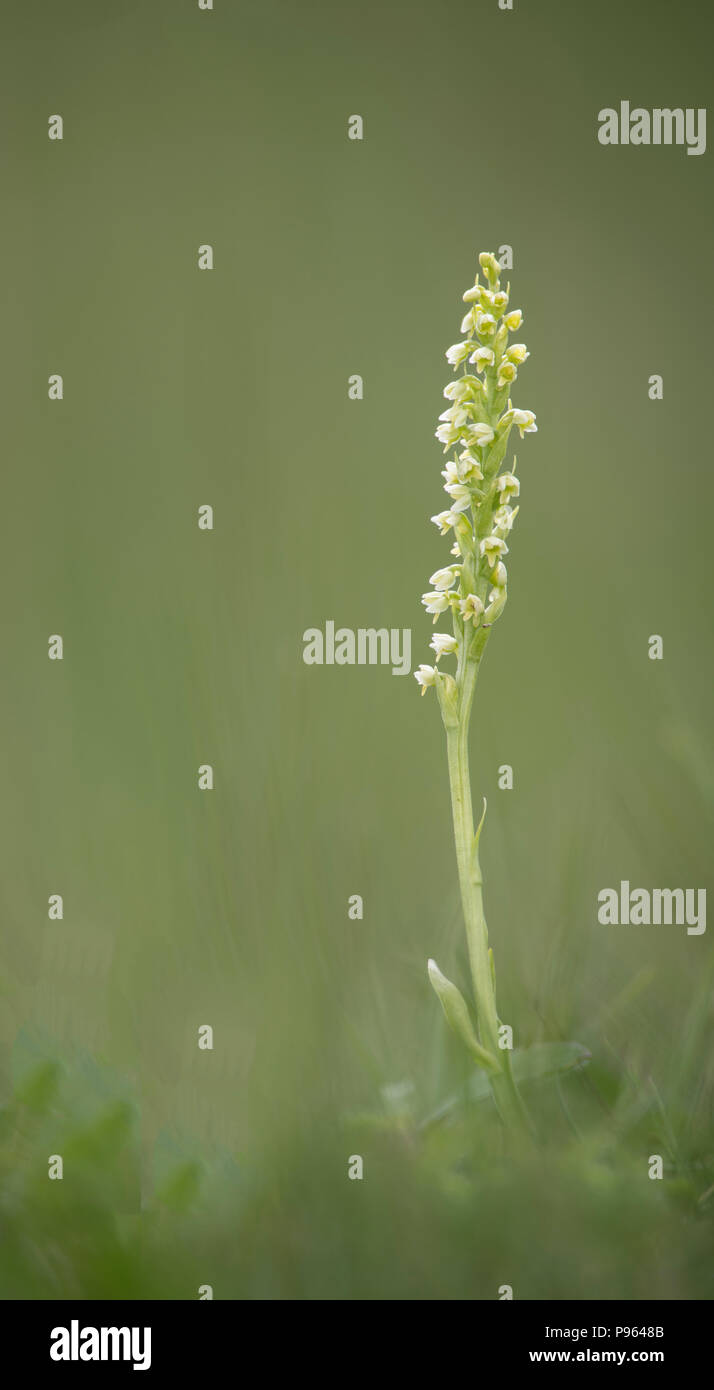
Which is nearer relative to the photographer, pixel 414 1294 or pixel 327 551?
pixel 414 1294

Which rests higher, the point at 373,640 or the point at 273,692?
the point at 373,640

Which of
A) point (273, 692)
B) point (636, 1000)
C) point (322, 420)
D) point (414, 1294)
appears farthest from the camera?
point (322, 420)

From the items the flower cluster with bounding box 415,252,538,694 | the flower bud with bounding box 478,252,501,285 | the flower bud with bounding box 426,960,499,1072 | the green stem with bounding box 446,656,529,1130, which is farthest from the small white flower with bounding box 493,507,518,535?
the flower bud with bounding box 426,960,499,1072

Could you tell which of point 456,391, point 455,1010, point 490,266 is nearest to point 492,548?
point 456,391

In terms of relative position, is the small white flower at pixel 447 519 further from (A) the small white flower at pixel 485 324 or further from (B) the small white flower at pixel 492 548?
(A) the small white flower at pixel 485 324

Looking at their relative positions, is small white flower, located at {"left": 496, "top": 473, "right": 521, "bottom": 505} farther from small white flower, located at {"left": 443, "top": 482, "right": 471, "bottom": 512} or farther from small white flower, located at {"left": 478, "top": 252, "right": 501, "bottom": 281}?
small white flower, located at {"left": 478, "top": 252, "right": 501, "bottom": 281}

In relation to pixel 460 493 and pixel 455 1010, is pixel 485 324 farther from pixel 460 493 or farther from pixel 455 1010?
pixel 455 1010

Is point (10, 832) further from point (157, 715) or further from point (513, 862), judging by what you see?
point (513, 862)

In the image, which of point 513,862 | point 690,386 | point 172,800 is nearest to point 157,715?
point 172,800
